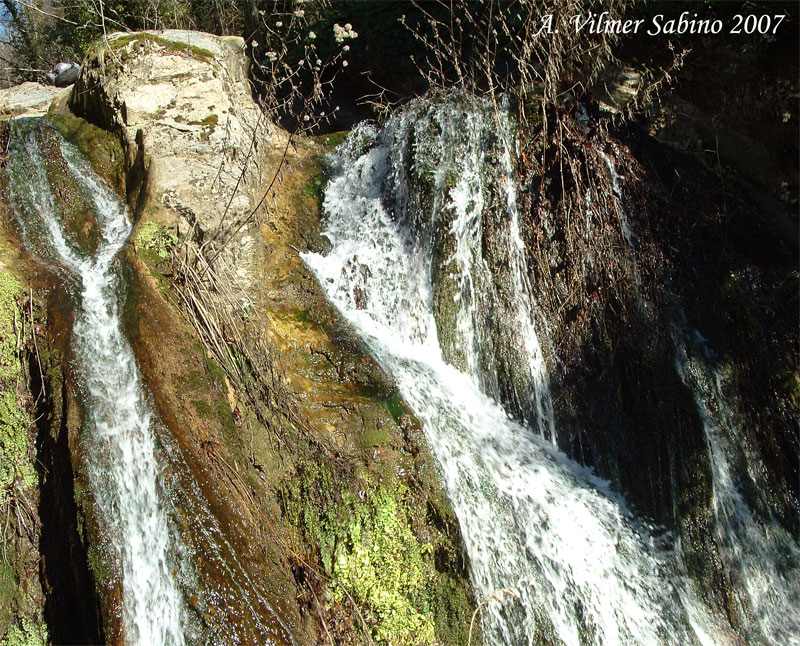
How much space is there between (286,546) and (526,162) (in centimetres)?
325

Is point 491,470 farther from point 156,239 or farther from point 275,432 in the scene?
point 156,239

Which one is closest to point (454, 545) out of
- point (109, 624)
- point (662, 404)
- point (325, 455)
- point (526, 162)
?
point (325, 455)

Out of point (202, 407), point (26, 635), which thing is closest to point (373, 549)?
point (202, 407)

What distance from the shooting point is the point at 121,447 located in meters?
3.22

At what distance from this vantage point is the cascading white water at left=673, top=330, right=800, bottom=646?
403 centimetres

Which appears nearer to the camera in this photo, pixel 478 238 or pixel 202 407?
pixel 202 407

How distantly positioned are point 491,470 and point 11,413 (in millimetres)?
2828

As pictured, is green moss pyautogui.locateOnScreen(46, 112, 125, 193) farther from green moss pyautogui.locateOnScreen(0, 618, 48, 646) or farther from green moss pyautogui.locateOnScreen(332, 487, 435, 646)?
green moss pyautogui.locateOnScreen(332, 487, 435, 646)

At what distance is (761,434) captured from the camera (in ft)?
14.6

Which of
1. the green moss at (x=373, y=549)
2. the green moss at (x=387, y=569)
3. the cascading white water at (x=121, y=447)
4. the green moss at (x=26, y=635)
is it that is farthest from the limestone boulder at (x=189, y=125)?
the green moss at (x=26, y=635)

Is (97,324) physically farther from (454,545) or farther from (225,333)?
(454,545)

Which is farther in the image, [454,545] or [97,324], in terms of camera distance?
[97,324]

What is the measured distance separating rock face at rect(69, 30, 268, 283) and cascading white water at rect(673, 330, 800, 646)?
10.9 feet

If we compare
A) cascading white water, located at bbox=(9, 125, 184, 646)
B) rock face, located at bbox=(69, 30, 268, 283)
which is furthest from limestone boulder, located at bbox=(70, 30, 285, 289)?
cascading white water, located at bbox=(9, 125, 184, 646)
